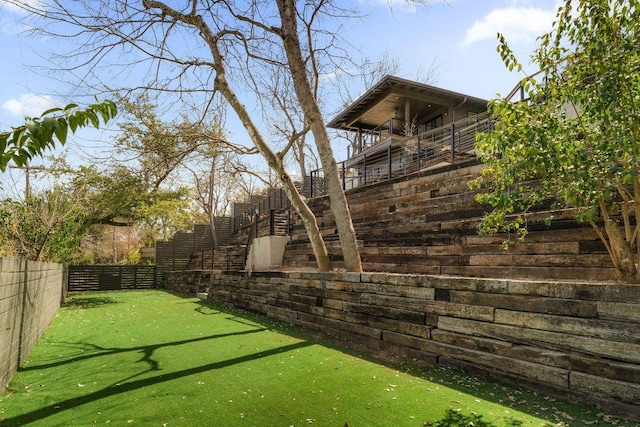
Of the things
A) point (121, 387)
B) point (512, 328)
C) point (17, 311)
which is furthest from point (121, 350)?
point (512, 328)

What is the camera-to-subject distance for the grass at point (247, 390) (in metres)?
3.25

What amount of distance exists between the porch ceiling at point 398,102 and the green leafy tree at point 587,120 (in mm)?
13961

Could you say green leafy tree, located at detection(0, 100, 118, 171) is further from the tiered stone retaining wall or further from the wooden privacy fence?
the wooden privacy fence

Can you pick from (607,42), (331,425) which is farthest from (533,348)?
(607,42)

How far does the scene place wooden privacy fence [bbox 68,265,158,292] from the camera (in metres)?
18.2

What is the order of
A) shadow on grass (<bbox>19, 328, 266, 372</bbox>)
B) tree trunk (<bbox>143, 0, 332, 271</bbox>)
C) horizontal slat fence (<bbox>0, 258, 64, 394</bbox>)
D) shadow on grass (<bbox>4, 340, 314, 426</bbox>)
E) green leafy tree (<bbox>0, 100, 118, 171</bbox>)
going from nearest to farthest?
green leafy tree (<bbox>0, 100, 118, 171</bbox>), shadow on grass (<bbox>4, 340, 314, 426</bbox>), horizontal slat fence (<bbox>0, 258, 64, 394</bbox>), shadow on grass (<bbox>19, 328, 266, 372</bbox>), tree trunk (<bbox>143, 0, 332, 271</bbox>)

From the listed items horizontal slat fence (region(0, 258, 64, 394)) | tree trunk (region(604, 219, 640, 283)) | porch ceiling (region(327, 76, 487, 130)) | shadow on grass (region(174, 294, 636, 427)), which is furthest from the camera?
porch ceiling (region(327, 76, 487, 130))

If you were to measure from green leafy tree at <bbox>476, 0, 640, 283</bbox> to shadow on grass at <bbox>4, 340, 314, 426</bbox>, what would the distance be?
368 cm

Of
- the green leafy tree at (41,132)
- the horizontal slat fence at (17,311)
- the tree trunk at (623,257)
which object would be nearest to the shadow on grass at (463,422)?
the tree trunk at (623,257)

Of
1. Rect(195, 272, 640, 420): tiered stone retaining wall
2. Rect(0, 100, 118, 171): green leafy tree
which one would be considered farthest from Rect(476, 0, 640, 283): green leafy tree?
Rect(0, 100, 118, 171): green leafy tree

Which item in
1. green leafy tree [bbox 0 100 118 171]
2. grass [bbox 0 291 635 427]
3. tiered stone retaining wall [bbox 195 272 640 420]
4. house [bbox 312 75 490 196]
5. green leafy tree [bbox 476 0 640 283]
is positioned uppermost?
house [bbox 312 75 490 196]

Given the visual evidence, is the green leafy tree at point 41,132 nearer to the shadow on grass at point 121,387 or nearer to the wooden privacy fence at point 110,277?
the shadow on grass at point 121,387

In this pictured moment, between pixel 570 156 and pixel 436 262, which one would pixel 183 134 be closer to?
pixel 436 262

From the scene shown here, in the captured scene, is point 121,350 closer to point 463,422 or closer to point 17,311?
point 17,311
